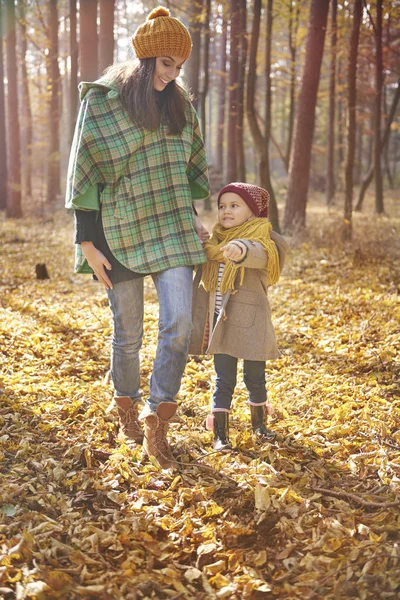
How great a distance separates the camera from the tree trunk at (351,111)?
9742 millimetres

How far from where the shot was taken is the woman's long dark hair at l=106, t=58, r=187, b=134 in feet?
10.4

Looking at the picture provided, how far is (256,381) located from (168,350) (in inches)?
26.6

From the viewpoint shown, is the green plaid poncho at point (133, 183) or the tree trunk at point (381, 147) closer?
the green plaid poncho at point (133, 183)

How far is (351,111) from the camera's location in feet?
33.3

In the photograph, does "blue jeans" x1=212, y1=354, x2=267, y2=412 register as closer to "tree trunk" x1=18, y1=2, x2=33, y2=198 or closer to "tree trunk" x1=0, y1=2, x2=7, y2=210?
"tree trunk" x1=18, y1=2, x2=33, y2=198

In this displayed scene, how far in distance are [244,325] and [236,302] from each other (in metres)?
0.15

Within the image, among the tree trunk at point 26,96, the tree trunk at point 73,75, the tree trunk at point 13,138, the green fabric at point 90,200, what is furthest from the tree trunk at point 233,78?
the green fabric at point 90,200

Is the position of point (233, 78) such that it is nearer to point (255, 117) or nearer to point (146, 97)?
point (255, 117)

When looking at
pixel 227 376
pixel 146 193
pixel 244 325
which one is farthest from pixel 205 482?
pixel 146 193

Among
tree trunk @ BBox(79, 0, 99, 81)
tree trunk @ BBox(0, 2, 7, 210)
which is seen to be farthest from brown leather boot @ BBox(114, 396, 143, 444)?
tree trunk @ BBox(0, 2, 7, 210)

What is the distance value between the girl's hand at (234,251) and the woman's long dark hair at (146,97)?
2.32 ft

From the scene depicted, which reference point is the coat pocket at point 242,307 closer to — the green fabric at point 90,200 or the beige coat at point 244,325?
the beige coat at point 244,325

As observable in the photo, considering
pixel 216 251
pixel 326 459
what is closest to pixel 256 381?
pixel 326 459

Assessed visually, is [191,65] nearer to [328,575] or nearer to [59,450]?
[59,450]
